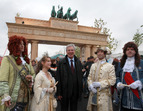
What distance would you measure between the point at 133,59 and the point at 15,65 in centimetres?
266

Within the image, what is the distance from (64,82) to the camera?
2990 mm

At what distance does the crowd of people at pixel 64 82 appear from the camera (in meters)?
2.32

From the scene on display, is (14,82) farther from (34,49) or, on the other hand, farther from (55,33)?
(55,33)

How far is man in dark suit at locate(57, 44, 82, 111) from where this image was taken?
3.00 meters

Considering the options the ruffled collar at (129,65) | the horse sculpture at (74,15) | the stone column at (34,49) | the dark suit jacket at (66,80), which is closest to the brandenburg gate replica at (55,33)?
the stone column at (34,49)

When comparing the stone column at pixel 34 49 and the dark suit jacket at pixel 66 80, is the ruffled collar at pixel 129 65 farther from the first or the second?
the stone column at pixel 34 49

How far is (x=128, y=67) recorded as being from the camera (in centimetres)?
267

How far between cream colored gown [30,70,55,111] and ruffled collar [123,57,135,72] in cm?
184

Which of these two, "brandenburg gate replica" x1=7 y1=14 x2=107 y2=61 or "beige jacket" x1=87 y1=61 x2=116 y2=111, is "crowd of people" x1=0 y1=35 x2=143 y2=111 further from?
"brandenburg gate replica" x1=7 y1=14 x2=107 y2=61

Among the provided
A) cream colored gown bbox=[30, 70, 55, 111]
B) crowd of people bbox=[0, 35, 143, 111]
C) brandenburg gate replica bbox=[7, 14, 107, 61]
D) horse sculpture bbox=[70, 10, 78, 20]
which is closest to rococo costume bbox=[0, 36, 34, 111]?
crowd of people bbox=[0, 35, 143, 111]

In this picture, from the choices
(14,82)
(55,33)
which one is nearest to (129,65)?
(14,82)

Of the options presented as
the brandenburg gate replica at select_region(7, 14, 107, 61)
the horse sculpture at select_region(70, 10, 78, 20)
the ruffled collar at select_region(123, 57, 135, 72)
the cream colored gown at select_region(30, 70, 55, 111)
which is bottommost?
the cream colored gown at select_region(30, 70, 55, 111)

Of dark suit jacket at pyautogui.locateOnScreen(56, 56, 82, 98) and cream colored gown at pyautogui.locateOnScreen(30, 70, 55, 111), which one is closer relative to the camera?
cream colored gown at pyautogui.locateOnScreen(30, 70, 55, 111)

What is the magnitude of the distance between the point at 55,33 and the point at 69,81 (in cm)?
1731
